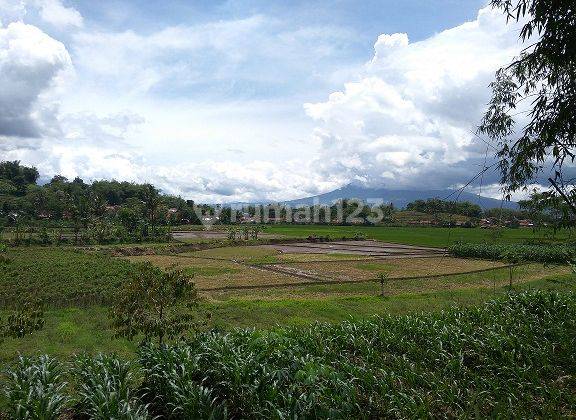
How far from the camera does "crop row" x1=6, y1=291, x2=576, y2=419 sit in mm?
6160

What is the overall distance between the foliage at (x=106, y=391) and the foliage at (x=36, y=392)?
0.33 meters

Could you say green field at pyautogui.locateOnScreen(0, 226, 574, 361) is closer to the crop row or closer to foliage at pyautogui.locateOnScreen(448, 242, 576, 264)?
the crop row

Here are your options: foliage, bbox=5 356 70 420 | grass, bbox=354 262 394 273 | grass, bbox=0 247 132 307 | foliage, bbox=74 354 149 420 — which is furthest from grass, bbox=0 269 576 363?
grass, bbox=354 262 394 273

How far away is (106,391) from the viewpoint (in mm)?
6594

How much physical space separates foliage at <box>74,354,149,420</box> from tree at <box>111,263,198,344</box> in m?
1.22

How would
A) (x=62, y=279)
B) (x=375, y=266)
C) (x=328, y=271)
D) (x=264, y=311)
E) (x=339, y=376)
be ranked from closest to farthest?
(x=339, y=376) < (x=264, y=311) < (x=62, y=279) < (x=328, y=271) < (x=375, y=266)

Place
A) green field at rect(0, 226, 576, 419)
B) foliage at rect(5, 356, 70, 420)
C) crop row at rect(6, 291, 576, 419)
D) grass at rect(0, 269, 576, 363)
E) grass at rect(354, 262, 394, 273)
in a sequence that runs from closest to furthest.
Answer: foliage at rect(5, 356, 70, 420)
crop row at rect(6, 291, 576, 419)
green field at rect(0, 226, 576, 419)
grass at rect(0, 269, 576, 363)
grass at rect(354, 262, 394, 273)

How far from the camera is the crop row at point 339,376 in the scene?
6.16m

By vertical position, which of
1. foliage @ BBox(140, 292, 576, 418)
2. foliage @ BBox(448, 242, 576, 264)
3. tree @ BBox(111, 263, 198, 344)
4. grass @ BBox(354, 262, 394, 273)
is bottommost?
grass @ BBox(354, 262, 394, 273)

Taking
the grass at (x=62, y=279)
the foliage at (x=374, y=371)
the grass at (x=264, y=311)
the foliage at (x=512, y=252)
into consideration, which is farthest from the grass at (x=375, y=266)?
the foliage at (x=374, y=371)

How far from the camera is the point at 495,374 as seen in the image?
26.7 feet

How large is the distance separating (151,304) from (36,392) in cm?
314

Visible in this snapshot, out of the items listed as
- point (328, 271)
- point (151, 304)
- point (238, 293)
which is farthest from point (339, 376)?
point (328, 271)

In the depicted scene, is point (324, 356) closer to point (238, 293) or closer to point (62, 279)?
point (238, 293)
